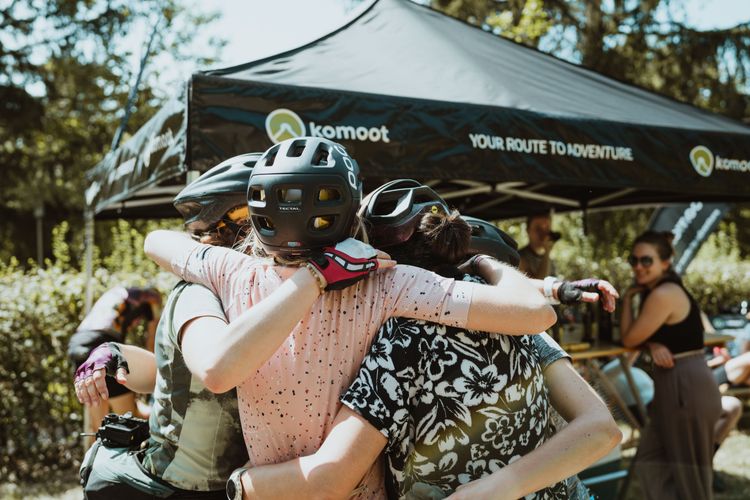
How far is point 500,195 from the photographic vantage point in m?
6.53

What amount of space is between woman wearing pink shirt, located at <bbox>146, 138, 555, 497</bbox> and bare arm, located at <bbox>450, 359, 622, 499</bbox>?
21cm

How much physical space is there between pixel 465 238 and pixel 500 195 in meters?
4.90

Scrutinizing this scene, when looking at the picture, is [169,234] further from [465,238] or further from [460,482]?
[460,482]

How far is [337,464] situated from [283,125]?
1994mm

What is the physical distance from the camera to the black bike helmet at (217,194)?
2.11 m

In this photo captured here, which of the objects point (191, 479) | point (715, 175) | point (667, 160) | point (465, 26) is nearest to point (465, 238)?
point (191, 479)

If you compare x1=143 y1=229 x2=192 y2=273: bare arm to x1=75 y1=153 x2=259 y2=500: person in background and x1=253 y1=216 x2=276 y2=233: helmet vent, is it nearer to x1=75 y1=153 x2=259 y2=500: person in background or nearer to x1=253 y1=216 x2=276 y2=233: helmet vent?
x1=75 y1=153 x2=259 y2=500: person in background

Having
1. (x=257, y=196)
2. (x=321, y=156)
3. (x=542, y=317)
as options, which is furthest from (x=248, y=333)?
(x=542, y=317)

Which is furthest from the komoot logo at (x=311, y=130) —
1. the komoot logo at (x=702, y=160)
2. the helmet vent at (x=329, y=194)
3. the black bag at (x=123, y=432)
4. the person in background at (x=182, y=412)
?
the komoot logo at (x=702, y=160)

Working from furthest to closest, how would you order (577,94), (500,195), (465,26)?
(500,195)
(465,26)
(577,94)

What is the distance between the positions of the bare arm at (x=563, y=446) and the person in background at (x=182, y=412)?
0.66 m

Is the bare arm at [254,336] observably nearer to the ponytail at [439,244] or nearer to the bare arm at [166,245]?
the ponytail at [439,244]

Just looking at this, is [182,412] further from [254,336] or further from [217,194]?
[217,194]

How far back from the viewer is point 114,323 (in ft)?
14.3
